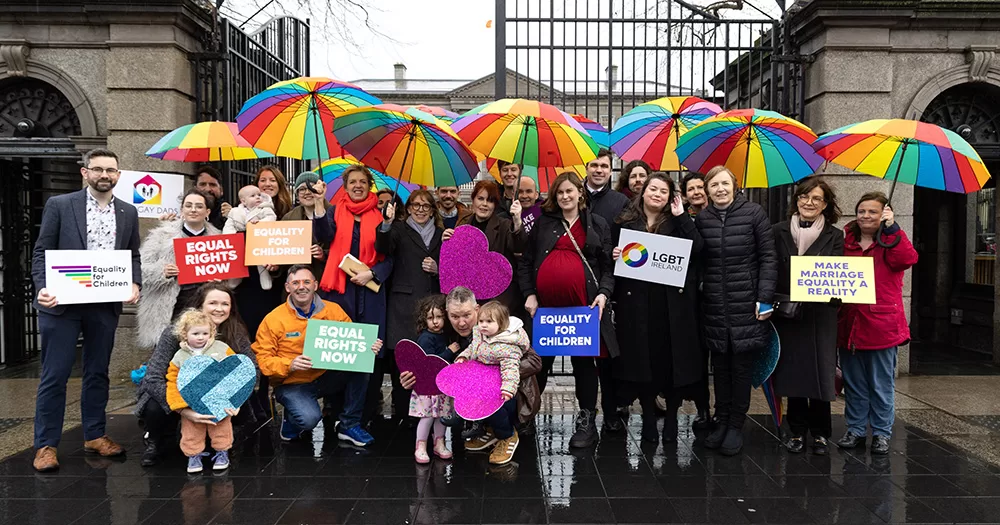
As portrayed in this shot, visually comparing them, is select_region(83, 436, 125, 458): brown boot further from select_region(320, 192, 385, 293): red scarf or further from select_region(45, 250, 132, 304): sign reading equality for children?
select_region(320, 192, 385, 293): red scarf

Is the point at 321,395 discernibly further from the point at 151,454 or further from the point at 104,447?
the point at 104,447

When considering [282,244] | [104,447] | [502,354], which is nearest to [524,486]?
[502,354]

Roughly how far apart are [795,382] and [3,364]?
9422 mm

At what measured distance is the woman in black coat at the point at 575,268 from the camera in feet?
16.1

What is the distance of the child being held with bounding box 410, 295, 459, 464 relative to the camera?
15.6ft

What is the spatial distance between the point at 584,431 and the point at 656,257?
146 centimetres

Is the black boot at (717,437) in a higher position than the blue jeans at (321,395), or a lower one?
lower

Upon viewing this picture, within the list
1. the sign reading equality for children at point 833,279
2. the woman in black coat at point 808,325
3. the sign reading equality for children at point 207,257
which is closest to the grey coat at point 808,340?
the woman in black coat at point 808,325

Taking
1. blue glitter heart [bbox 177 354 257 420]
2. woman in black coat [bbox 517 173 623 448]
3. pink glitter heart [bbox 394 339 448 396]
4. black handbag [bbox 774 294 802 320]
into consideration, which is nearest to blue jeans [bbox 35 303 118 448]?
blue glitter heart [bbox 177 354 257 420]

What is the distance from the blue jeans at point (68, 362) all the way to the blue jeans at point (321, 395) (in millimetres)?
1284

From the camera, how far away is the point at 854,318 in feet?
16.3

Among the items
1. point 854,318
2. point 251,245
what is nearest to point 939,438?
point 854,318

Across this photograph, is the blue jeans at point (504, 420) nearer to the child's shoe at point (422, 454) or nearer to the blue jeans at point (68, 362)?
the child's shoe at point (422, 454)

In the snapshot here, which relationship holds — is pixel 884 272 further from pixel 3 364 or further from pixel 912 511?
pixel 3 364
